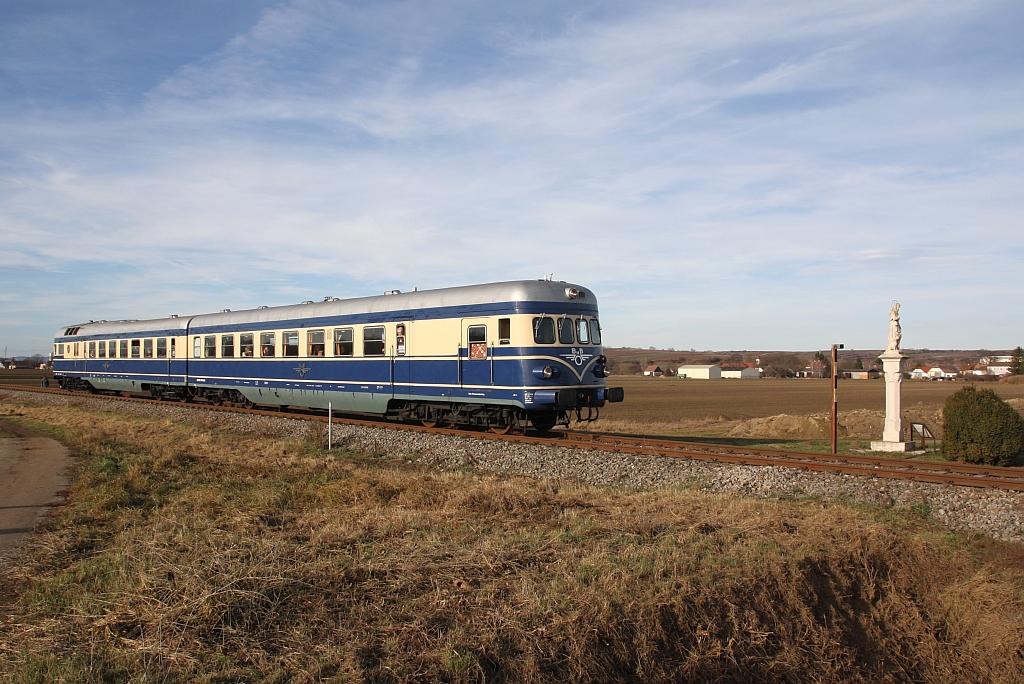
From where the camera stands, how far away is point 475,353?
1670 centimetres

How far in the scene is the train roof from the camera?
53.0 ft

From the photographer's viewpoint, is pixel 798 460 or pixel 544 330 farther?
pixel 544 330

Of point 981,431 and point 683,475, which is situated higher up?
point 981,431

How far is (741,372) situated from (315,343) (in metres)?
126

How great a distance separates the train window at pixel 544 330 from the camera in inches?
622

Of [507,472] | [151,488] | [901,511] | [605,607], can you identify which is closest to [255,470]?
[151,488]

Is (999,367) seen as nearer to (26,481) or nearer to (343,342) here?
(343,342)

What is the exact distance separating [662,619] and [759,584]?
5.07ft

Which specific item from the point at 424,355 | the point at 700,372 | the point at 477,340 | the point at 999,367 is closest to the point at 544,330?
the point at 477,340

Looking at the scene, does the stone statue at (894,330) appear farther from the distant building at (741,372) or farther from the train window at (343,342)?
the distant building at (741,372)

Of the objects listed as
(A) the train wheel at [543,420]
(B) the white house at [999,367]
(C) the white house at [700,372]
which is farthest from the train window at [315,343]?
(B) the white house at [999,367]

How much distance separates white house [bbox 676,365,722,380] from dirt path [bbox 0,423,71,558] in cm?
12257

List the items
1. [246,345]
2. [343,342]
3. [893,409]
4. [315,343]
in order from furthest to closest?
[246,345], [315,343], [343,342], [893,409]

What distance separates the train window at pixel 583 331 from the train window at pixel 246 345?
13346 millimetres
